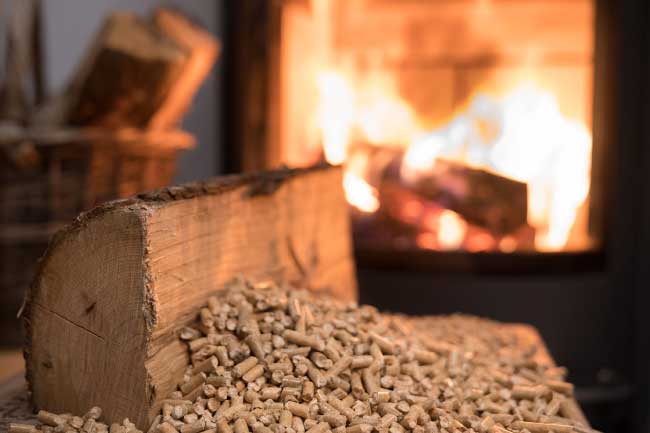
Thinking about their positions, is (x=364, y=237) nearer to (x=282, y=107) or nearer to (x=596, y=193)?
(x=282, y=107)

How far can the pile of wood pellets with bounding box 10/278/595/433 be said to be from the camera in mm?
1029

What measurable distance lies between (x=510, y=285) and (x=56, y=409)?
1.51 metres

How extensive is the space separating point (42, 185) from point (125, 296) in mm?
783

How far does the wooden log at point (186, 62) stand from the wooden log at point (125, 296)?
0.69m

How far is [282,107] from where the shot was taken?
2457mm

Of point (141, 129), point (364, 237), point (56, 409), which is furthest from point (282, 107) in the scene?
point (56, 409)

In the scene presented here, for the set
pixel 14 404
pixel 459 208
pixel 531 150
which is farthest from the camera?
pixel 531 150

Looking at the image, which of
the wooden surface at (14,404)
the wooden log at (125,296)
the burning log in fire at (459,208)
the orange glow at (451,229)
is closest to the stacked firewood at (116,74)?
the wooden log at (125,296)

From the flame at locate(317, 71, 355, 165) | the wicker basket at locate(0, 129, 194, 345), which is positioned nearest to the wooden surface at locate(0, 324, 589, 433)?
the wicker basket at locate(0, 129, 194, 345)

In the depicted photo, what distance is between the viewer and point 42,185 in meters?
1.71

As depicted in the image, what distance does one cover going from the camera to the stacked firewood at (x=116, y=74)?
1.64 metres

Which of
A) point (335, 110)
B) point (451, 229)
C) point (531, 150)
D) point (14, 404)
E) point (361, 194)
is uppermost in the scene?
point (335, 110)

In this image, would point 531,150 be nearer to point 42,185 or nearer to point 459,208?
point 459,208

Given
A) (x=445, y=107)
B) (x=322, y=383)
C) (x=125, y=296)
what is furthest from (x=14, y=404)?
(x=445, y=107)
